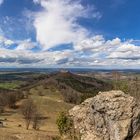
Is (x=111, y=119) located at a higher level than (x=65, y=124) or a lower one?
higher

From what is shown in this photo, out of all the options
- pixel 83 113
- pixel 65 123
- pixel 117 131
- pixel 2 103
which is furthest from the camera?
pixel 2 103

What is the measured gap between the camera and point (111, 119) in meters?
34.1

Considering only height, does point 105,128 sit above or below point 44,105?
above

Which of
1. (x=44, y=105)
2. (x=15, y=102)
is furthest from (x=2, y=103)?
(x=44, y=105)

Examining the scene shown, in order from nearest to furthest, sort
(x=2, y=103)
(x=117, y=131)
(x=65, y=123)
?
1. (x=117, y=131)
2. (x=65, y=123)
3. (x=2, y=103)

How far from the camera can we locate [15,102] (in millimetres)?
155500

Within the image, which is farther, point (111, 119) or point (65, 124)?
point (65, 124)

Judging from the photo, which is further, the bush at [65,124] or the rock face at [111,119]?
the bush at [65,124]

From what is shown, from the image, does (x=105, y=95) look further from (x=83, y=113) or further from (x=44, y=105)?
(x=44, y=105)

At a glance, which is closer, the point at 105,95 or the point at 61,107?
the point at 105,95

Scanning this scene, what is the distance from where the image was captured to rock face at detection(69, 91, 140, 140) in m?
33.7

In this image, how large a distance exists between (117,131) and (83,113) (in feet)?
15.6

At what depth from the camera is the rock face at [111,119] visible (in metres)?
33.7

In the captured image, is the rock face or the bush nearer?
the rock face
